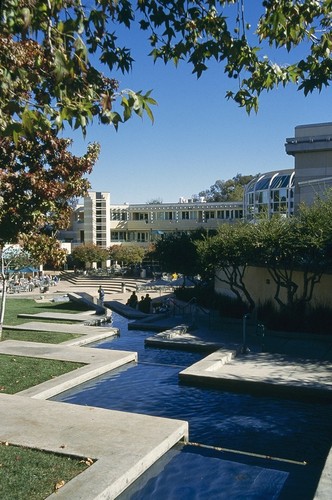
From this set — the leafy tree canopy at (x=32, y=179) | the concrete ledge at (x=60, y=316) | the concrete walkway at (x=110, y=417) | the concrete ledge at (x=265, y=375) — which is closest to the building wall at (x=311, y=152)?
the concrete ledge at (x=60, y=316)

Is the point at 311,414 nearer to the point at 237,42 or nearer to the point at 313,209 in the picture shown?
the point at 237,42

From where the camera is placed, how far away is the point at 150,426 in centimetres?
798

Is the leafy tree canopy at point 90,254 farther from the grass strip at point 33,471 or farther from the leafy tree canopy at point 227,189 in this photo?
the grass strip at point 33,471

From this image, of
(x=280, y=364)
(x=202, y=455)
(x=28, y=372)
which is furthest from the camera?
(x=280, y=364)

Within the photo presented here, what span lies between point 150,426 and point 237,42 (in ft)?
19.0

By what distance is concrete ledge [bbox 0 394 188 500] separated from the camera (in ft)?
19.8

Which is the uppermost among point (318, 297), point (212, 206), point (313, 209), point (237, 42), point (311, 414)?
point (212, 206)

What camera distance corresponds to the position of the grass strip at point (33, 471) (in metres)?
5.82

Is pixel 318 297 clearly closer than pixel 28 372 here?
No

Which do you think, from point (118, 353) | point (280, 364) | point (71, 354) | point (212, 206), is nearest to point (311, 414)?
point (280, 364)

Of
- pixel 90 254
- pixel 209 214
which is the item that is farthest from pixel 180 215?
pixel 90 254

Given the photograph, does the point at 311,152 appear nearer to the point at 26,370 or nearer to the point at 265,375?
the point at 265,375

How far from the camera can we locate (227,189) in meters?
99.4

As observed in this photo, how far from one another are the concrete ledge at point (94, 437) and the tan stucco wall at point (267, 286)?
11.3 meters
